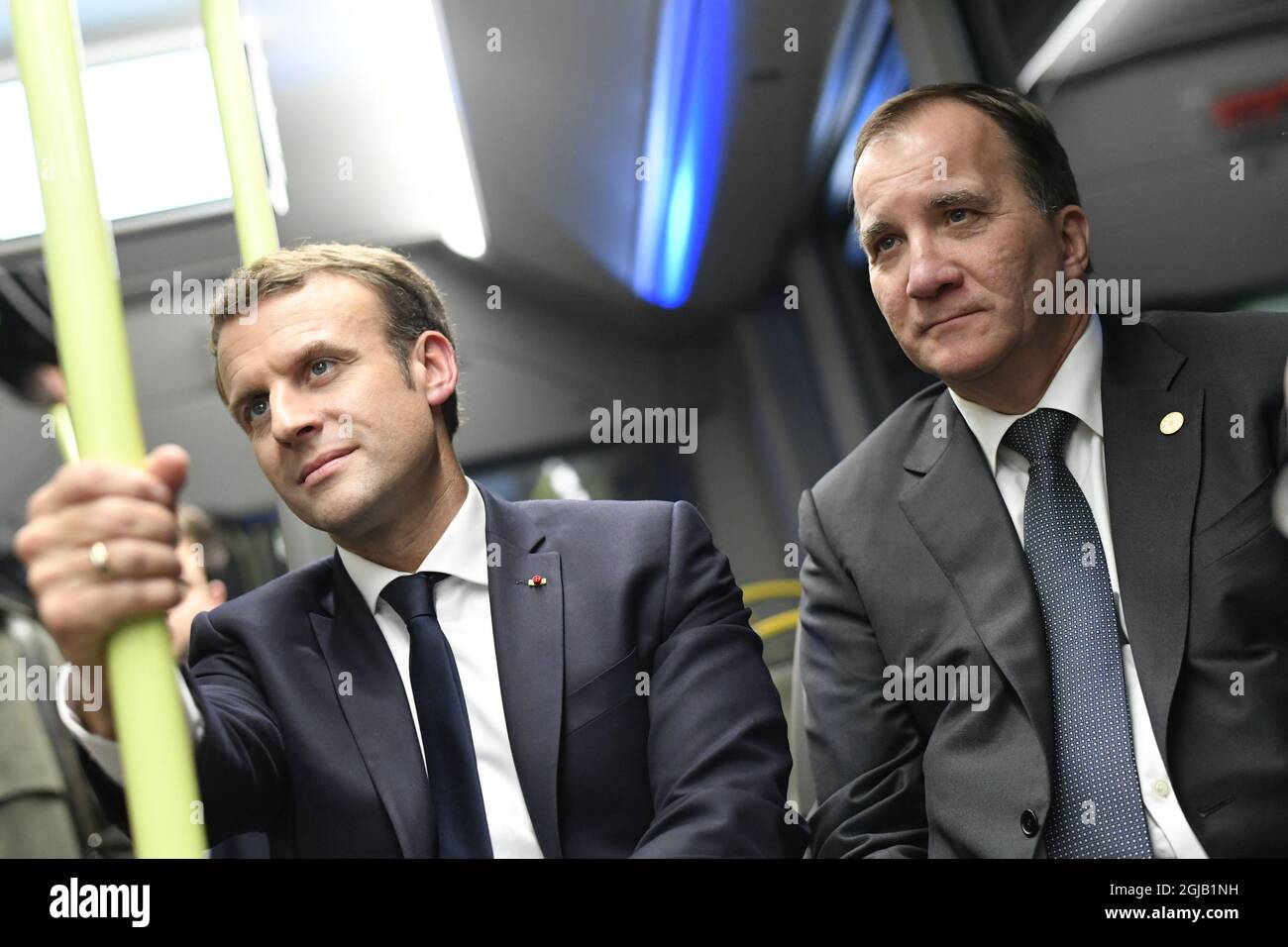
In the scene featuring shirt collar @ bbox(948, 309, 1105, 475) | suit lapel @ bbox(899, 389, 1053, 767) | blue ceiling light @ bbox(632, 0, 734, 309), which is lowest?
suit lapel @ bbox(899, 389, 1053, 767)

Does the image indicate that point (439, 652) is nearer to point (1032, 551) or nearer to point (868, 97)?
point (1032, 551)

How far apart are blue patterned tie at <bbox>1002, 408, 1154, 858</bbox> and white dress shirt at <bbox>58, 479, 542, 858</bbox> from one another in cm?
78

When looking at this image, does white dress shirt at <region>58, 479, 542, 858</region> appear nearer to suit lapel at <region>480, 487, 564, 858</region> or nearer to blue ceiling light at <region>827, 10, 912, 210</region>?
suit lapel at <region>480, 487, 564, 858</region>

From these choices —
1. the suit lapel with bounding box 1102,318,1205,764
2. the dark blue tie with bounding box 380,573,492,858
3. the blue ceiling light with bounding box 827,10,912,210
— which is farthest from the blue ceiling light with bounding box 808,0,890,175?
the dark blue tie with bounding box 380,573,492,858

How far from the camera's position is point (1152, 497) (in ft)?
5.76

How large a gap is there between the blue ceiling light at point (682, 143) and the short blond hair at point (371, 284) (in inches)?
13.7

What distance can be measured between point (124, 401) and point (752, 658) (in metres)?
0.97

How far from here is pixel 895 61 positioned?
1.95 m

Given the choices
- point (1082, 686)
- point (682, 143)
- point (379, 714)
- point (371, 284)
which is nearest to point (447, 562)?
point (379, 714)

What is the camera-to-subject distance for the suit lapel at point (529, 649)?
176 cm

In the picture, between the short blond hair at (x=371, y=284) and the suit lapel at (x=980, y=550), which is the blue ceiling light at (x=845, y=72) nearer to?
the suit lapel at (x=980, y=550)

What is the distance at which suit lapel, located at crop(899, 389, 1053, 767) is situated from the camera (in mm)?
1748

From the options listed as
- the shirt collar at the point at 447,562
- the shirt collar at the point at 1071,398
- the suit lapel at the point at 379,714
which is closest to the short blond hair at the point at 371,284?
the shirt collar at the point at 447,562

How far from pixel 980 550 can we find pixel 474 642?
0.77 meters
